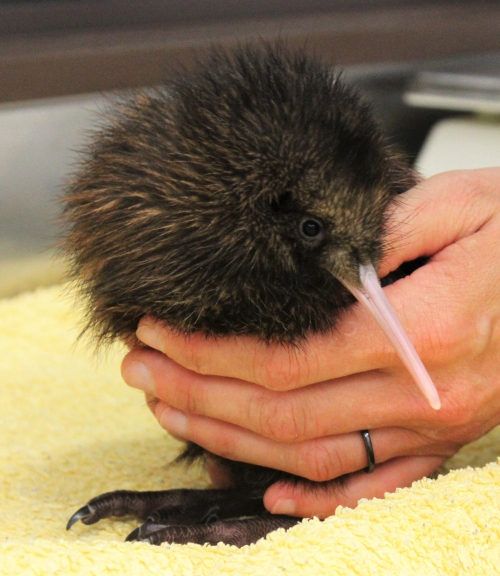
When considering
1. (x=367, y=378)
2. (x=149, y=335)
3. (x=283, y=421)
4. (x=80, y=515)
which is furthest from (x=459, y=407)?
(x=80, y=515)

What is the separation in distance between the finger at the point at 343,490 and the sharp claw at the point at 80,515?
26cm

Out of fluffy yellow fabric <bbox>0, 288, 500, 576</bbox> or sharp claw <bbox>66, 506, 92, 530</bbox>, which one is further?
sharp claw <bbox>66, 506, 92, 530</bbox>

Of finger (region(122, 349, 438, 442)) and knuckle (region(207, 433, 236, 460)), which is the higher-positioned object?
finger (region(122, 349, 438, 442))

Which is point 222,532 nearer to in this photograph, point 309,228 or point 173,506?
point 173,506

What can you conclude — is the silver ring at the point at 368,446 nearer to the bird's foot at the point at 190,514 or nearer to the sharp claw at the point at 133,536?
the bird's foot at the point at 190,514

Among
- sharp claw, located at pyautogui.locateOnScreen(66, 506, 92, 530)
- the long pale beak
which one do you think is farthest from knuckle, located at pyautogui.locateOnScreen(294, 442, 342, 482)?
sharp claw, located at pyautogui.locateOnScreen(66, 506, 92, 530)

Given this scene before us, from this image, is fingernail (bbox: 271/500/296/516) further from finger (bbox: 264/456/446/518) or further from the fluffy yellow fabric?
the fluffy yellow fabric

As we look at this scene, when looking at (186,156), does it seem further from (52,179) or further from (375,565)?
(52,179)

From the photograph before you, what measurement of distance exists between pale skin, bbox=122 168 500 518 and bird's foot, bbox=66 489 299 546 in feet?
0.18

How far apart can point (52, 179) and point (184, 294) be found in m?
1.36

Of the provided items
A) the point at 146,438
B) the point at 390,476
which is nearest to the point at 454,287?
the point at 390,476

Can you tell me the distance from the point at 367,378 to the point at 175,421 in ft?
1.02

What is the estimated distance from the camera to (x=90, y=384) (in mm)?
1895

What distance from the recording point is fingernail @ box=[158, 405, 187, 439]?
1.32 metres
